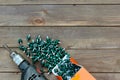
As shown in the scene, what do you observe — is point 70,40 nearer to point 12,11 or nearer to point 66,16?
point 66,16

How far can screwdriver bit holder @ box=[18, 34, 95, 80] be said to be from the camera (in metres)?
1.47

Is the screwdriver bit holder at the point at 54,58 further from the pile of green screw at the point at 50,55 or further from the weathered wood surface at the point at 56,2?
the weathered wood surface at the point at 56,2

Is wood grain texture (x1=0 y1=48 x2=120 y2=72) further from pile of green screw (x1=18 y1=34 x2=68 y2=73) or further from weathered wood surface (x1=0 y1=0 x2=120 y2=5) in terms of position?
weathered wood surface (x1=0 y1=0 x2=120 y2=5)

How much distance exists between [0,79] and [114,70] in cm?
50

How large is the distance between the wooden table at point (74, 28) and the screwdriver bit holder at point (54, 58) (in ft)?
0.12

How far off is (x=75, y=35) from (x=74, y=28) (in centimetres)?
A: 3

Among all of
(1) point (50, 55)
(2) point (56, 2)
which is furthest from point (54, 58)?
(2) point (56, 2)

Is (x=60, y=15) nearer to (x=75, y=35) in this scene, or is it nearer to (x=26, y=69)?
(x=75, y=35)

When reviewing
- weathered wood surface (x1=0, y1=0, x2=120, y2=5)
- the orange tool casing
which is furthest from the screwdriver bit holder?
weathered wood surface (x1=0, y1=0, x2=120, y2=5)

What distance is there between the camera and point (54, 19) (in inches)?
61.8

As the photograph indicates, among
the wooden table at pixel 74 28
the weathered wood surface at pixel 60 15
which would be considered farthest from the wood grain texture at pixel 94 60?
the weathered wood surface at pixel 60 15

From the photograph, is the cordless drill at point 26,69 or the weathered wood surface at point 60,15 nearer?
the cordless drill at point 26,69

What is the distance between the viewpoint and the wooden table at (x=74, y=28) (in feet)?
5.01

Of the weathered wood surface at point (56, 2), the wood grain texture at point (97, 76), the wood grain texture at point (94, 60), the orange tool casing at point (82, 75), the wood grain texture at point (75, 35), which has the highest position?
the weathered wood surface at point (56, 2)
